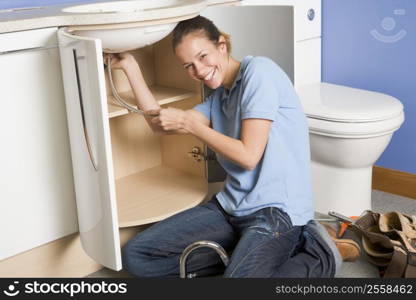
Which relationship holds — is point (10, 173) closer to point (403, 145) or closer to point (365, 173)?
point (365, 173)

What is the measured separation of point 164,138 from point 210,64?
639 mm

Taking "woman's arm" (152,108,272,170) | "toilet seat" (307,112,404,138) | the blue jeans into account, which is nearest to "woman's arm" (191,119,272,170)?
"woman's arm" (152,108,272,170)

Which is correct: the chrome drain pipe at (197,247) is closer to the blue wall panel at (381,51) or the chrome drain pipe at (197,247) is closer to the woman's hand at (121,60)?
the woman's hand at (121,60)

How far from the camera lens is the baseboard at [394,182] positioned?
255cm

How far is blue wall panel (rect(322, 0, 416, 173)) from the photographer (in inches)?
97.7

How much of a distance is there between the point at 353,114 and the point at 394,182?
0.57 metres

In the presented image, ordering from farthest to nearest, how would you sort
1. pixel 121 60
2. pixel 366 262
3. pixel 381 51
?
pixel 381 51 → pixel 366 262 → pixel 121 60

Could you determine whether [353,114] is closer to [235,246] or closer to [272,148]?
[272,148]

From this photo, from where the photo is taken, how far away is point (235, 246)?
6.12ft

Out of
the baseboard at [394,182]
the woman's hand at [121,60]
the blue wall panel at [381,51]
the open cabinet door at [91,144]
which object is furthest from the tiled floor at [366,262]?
the woman's hand at [121,60]

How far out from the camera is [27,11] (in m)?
1.85

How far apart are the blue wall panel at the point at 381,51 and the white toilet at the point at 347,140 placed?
20 cm

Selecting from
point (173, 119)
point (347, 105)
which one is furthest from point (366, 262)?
point (173, 119)

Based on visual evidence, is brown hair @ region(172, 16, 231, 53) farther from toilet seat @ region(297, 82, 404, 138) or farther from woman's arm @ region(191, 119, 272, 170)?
toilet seat @ region(297, 82, 404, 138)
